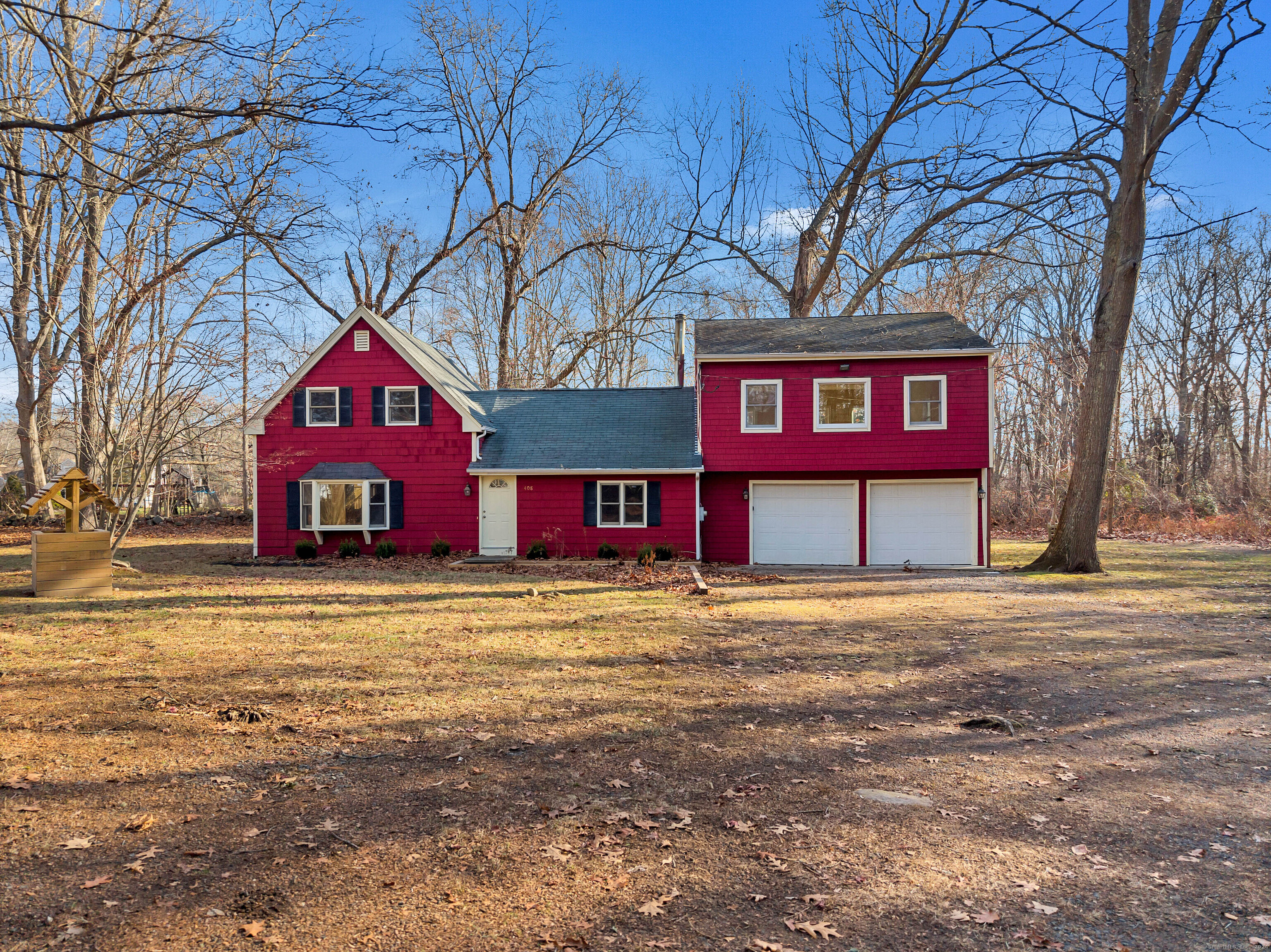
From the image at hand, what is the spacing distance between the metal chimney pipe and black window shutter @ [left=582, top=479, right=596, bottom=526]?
751 centimetres

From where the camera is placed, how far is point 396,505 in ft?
63.9

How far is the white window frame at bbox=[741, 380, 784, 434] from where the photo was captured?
18.8 metres

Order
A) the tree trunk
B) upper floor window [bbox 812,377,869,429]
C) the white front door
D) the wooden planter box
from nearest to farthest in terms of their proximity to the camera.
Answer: the wooden planter box < the tree trunk < upper floor window [bbox 812,377,869,429] < the white front door

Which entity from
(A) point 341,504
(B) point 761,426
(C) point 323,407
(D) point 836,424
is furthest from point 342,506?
(D) point 836,424

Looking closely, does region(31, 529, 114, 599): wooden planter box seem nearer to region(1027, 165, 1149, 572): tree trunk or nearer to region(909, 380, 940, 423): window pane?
region(909, 380, 940, 423): window pane

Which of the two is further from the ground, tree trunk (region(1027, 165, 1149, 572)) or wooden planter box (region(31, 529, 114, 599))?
tree trunk (region(1027, 165, 1149, 572))

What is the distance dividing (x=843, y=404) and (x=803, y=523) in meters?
3.17

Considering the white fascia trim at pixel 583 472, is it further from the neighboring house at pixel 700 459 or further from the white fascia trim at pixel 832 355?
the white fascia trim at pixel 832 355

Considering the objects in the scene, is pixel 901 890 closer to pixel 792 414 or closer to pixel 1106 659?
pixel 1106 659

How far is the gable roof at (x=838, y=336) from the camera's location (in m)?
18.5

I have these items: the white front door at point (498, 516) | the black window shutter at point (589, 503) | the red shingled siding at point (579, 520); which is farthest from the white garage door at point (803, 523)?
the white front door at point (498, 516)

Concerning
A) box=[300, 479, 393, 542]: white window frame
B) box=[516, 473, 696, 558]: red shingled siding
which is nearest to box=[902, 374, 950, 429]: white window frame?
box=[516, 473, 696, 558]: red shingled siding

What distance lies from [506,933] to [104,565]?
1160 cm

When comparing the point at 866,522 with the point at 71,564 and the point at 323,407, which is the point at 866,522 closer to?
the point at 323,407
